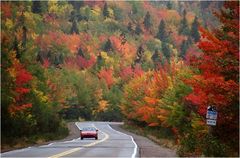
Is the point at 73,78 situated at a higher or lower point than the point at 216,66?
lower

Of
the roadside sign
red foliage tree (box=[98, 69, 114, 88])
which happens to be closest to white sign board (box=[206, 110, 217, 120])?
the roadside sign

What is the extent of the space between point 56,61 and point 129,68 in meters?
24.2

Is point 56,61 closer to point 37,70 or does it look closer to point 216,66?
point 37,70

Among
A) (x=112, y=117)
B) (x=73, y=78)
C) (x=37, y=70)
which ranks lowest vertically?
(x=112, y=117)

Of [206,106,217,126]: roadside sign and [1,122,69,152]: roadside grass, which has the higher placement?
[206,106,217,126]: roadside sign

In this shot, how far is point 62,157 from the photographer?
25656 mm

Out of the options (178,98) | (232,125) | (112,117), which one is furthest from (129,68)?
(232,125)

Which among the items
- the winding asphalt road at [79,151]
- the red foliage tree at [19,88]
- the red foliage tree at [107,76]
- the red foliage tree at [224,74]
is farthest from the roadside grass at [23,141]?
the red foliage tree at [107,76]

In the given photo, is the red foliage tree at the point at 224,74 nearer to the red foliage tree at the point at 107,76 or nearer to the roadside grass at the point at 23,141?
the roadside grass at the point at 23,141

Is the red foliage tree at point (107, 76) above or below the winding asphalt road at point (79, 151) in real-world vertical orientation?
below

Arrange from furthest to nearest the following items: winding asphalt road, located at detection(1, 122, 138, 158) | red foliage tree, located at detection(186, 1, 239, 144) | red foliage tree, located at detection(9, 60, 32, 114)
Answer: red foliage tree, located at detection(9, 60, 32, 114), winding asphalt road, located at detection(1, 122, 138, 158), red foliage tree, located at detection(186, 1, 239, 144)

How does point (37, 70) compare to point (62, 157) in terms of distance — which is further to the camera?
point (37, 70)

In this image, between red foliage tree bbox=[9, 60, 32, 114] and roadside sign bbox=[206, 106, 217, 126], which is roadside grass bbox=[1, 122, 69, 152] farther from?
roadside sign bbox=[206, 106, 217, 126]

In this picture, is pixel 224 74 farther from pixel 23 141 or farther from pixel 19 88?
pixel 23 141
